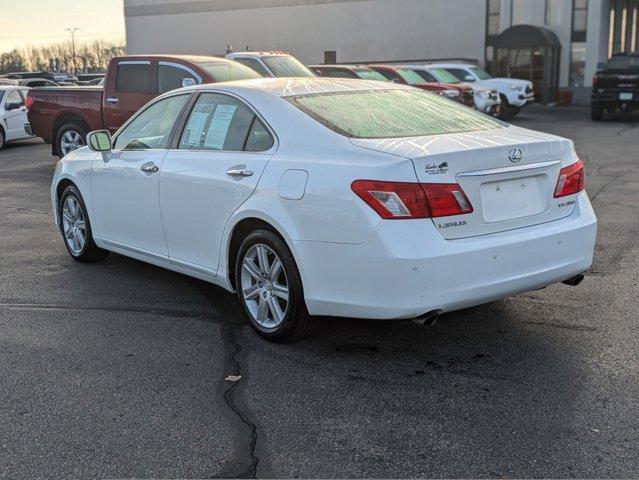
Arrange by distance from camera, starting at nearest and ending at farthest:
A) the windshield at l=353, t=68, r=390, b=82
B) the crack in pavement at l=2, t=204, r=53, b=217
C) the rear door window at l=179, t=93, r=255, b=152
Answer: the rear door window at l=179, t=93, r=255, b=152
the crack in pavement at l=2, t=204, r=53, b=217
the windshield at l=353, t=68, r=390, b=82

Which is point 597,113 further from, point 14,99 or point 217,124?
point 217,124

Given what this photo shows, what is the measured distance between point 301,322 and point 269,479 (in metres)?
1.47

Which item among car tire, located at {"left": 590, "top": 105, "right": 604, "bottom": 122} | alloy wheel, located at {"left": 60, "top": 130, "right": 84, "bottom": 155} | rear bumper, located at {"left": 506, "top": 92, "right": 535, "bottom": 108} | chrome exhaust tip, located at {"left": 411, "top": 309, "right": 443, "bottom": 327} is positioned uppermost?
chrome exhaust tip, located at {"left": 411, "top": 309, "right": 443, "bottom": 327}

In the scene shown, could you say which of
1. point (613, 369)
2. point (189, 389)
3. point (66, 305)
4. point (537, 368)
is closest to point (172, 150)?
point (66, 305)

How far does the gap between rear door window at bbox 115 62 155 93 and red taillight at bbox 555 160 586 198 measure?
867cm

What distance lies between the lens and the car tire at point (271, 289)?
4453 millimetres

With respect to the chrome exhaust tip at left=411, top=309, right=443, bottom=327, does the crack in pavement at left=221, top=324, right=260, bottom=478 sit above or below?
below

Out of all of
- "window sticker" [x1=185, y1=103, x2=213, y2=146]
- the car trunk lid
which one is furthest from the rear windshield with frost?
"window sticker" [x1=185, y1=103, x2=213, y2=146]

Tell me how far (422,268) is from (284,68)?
37.7ft

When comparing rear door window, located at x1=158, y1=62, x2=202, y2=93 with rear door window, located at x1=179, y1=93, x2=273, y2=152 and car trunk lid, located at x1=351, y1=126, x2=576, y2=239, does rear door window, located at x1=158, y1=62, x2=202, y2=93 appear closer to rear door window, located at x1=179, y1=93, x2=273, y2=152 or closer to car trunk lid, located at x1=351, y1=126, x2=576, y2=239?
rear door window, located at x1=179, y1=93, x2=273, y2=152

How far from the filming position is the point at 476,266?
4.04 m

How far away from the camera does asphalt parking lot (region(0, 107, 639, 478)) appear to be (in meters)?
3.30

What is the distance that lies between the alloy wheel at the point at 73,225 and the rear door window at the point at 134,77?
5.52 meters

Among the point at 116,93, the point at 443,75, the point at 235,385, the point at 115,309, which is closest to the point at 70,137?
the point at 116,93
